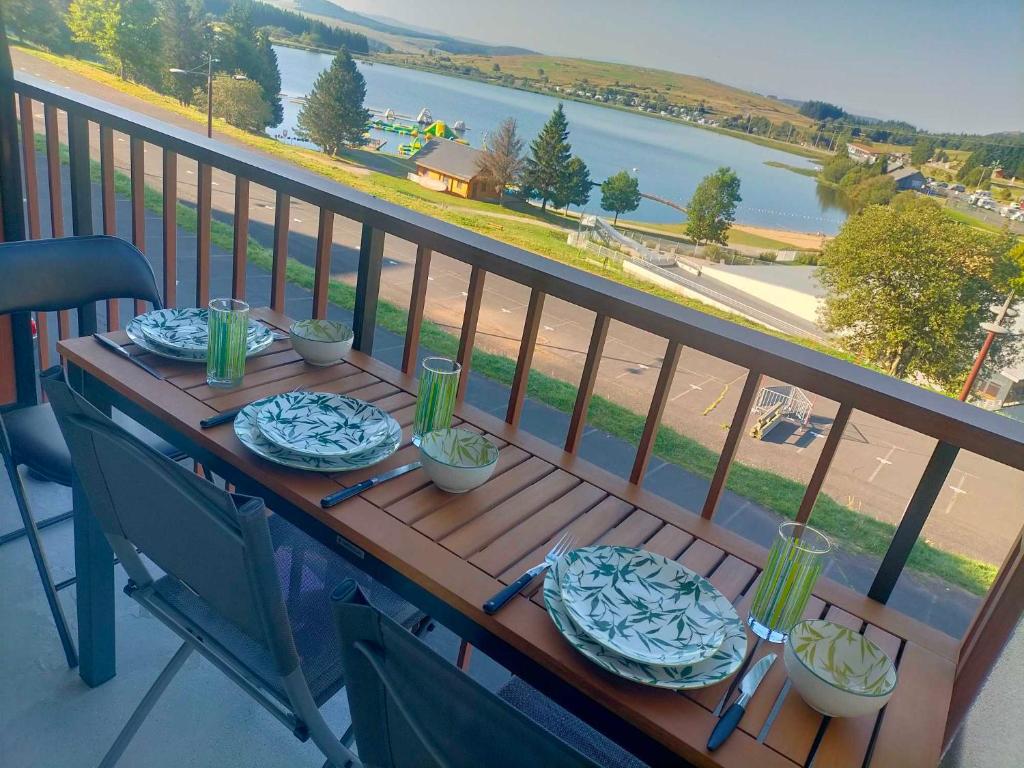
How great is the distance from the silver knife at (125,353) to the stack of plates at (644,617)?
2.84 ft

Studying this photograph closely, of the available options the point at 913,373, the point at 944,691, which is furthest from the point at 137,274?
the point at 913,373

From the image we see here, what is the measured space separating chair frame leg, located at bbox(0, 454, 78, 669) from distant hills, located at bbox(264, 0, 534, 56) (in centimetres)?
436

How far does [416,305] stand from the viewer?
175 centimetres

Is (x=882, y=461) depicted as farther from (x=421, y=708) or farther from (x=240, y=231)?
(x=421, y=708)

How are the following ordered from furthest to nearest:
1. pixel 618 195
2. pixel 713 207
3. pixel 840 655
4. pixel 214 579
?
pixel 713 207, pixel 618 195, pixel 214 579, pixel 840 655

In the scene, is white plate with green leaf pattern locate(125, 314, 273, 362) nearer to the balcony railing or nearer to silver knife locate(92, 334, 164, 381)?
silver knife locate(92, 334, 164, 381)

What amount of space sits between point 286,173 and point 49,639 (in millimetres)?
Result: 1244

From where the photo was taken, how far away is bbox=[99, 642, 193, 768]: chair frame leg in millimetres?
1231

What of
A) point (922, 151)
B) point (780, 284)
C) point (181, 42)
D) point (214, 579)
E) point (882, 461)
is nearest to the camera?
point (214, 579)

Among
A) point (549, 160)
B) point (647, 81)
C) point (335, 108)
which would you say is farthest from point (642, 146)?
point (335, 108)

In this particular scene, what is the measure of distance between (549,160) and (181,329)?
40.1 feet

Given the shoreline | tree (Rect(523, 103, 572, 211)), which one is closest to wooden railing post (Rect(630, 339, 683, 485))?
the shoreline

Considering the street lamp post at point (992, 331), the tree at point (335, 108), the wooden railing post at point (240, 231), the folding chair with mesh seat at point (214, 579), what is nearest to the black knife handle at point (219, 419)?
the folding chair with mesh seat at point (214, 579)

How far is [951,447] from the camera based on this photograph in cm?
112
